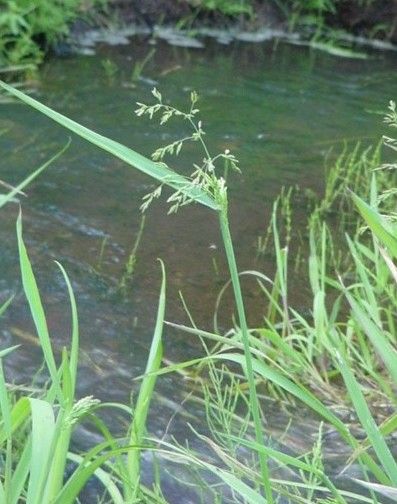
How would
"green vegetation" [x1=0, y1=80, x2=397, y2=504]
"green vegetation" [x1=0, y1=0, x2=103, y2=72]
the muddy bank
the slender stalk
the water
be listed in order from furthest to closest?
1. the muddy bank
2. "green vegetation" [x1=0, y1=0, x2=103, y2=72]
3. the water
4. "green vegetation" [x1=0, y1=80, x2=397, y2=504]
5. the slender stalk

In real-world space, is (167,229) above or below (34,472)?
below

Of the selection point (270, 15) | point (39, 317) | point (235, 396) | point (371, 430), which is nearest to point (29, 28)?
point (270, 15)

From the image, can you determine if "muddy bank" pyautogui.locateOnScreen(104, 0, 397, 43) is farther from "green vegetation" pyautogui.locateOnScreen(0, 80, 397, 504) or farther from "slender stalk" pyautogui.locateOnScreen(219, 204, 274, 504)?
"slender stalk" pyautogui.locateOnScreen(219, 204, 274, 504)

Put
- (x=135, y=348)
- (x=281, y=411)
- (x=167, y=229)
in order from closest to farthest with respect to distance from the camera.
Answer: (x=281, y=411) → (x=135, y=348) → (x=167, y=229)

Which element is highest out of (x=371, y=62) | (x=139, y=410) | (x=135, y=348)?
(x=139, y=410)

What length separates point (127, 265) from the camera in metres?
3.26

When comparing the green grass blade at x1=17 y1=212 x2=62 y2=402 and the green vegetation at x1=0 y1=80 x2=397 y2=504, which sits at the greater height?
the green grass blade at x1=17 y1=212 x2=62 y2=402

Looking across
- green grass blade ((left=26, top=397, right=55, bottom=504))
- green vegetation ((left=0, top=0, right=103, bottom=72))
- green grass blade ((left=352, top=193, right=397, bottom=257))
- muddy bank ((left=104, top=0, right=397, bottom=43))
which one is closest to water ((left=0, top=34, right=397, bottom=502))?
green vegetation ((left=0, top=0, right=103, bottom=72))

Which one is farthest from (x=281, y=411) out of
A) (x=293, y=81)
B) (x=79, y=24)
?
(x=79, y=24)

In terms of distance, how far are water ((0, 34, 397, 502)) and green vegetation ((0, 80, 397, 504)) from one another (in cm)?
17

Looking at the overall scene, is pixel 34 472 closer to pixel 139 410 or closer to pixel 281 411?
pixel 139 410

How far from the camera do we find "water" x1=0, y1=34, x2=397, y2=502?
111 inches

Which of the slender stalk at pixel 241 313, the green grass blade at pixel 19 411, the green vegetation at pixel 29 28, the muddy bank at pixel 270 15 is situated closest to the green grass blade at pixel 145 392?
the green grass blade at pixel 19 411

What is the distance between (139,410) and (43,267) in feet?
5.37
